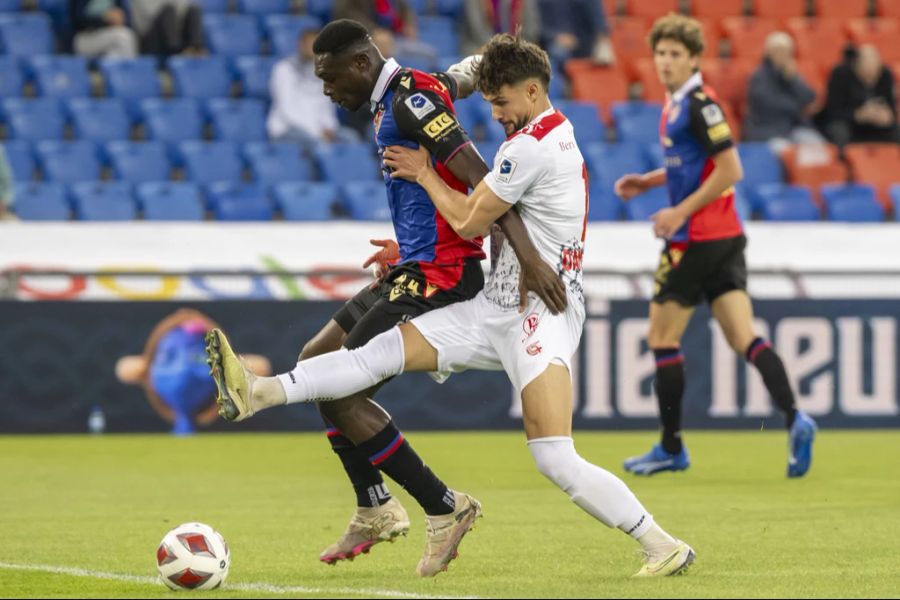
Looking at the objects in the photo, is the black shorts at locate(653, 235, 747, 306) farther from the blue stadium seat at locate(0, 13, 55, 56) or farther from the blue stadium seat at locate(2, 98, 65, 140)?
the blue stadium seat at locate(0, 13, 55, 56)

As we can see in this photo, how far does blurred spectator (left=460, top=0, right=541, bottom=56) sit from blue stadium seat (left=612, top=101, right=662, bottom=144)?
1.17 m

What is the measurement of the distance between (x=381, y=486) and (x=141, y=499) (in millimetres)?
2910

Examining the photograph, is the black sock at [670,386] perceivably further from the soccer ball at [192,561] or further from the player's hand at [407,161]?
the soccer ball at [192,561]

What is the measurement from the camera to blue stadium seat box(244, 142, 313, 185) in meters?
15.3

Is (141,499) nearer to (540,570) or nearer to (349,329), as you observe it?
(349,329)

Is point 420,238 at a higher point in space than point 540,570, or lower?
higher

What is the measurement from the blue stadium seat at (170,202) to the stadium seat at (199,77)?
Result: 1.68 m

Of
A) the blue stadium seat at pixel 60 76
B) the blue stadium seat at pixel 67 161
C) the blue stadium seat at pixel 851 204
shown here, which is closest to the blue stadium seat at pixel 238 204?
the blue stadium seat at pixel 67 161

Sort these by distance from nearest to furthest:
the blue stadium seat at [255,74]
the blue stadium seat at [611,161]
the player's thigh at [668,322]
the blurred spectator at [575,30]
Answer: the player's thigh at [668,322] < the blue stadium seat at [611,161] < the blue stadium seat at [255,74] < the blurred spectator at [575,30]

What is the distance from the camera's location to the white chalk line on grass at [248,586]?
556 cm

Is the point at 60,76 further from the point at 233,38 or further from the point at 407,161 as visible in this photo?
the point at 407,161

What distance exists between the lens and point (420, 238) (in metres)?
6.44

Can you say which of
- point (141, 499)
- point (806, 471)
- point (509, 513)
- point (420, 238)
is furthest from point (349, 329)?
point (806, 471)

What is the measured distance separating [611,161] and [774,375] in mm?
6335
